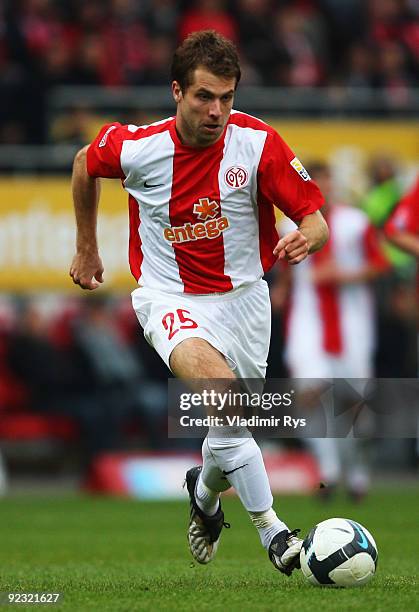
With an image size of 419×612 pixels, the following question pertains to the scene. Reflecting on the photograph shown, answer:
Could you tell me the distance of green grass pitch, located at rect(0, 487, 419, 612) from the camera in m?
5.58

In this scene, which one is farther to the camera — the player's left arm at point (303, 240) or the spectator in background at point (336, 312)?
the spectator in background at point (336, 312)

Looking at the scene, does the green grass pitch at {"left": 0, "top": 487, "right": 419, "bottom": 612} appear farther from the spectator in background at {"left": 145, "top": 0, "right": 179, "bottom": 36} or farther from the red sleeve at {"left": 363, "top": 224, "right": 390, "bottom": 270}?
the spectator in background at {"left": 145, "top": 0, "right": 179, "bottom": 36}

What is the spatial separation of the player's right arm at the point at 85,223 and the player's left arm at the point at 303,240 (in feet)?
3.62

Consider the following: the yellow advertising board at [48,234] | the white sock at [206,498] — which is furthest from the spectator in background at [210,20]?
the white sock at [206,498]

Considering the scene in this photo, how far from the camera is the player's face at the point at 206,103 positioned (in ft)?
20.5

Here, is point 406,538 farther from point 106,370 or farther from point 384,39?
point 384,39

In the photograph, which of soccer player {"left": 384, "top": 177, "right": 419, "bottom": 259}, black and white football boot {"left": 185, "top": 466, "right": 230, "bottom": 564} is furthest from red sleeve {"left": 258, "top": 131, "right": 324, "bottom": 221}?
soccer player {"left": 384, "top": 177, "right": 419, "bottom": 259}

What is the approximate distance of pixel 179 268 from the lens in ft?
21.9

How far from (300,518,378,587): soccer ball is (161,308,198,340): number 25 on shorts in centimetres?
113

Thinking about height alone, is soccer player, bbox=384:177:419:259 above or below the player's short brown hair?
below

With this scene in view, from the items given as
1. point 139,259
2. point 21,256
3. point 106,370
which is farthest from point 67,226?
point 139,259

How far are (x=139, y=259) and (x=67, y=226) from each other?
7531 millimetres

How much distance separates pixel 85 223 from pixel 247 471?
5.07 ft

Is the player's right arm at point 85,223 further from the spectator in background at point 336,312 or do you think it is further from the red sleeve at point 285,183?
the spectator in background at point 336,312
